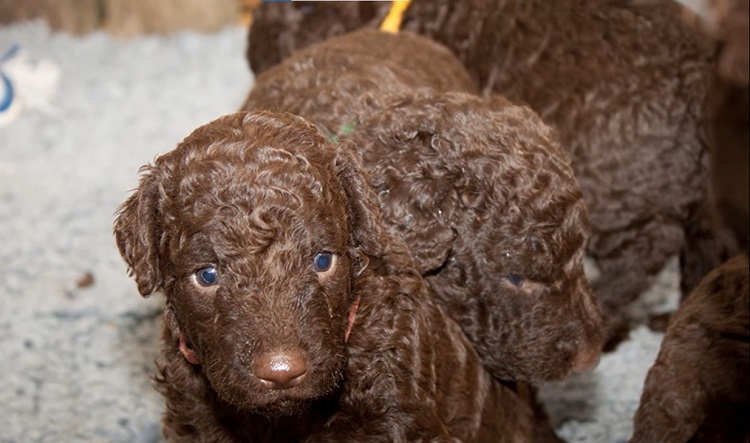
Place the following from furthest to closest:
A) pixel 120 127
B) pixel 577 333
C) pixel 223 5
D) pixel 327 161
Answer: pixel 223 5
pixel 120 127
pixel 577 333
pixel 327 161

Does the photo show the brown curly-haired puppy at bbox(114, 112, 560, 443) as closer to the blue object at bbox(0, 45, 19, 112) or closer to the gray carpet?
the gray carpet

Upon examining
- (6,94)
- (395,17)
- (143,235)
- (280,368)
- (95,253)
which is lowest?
(95,253)

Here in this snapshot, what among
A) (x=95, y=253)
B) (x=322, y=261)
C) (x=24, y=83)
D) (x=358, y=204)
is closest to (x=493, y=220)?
(x=358, y=204)

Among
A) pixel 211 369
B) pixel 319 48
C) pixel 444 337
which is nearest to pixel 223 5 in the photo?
pixel 319 48

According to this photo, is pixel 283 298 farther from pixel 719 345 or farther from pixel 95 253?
pixel 95 253

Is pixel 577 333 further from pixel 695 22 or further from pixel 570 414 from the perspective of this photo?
pixel 695 22

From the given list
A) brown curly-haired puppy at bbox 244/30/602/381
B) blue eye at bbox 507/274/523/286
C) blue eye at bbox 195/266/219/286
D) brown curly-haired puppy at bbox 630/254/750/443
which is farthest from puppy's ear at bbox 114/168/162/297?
brown curly-haired puppy at bbox 630/254/750/443

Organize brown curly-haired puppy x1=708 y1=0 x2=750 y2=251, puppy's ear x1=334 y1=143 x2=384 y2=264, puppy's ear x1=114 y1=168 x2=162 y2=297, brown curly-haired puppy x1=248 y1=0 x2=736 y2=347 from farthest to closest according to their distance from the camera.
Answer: brown curly-haired puppy x1=248 y1=0 x2=736 y2=347, brown curly-haired puppy x1=708 y1=0 x2=750 y2=251, puppy's ear x1=334 y1=143 x2=384 y2=264, puppy's ear x1=114 y1=168 x2=162 y2=297
